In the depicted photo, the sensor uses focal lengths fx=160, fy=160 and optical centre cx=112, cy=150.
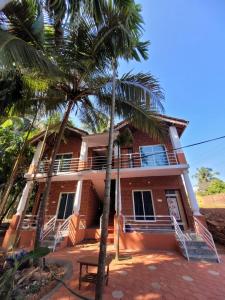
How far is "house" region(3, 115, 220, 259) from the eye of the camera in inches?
318

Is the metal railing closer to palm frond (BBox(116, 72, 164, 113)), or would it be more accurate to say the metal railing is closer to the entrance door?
the entrance door

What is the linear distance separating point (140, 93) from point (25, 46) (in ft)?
13.7

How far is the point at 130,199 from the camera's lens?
10.8m

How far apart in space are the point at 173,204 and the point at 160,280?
640 centimetres

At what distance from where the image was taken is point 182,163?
9.25 metres

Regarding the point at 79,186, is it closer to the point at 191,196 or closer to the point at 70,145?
the point at 70,145

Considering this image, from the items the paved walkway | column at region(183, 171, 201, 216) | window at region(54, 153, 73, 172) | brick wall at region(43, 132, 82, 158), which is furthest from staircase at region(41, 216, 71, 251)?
column at region(183, 171, 201, 216)

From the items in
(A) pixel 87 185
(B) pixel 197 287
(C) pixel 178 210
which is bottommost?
(B) pixel 197 287

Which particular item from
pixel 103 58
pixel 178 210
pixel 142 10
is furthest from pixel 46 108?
pixel 178 210

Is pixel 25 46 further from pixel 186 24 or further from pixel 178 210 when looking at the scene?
pixel 178 210

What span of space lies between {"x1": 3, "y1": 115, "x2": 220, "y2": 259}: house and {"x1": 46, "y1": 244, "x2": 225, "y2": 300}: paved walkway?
148cm

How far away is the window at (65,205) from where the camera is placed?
11.2 meters

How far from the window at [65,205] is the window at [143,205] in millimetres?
4570

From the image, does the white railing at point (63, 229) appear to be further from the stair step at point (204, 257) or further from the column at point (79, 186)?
the stair step at point (204, 257)
